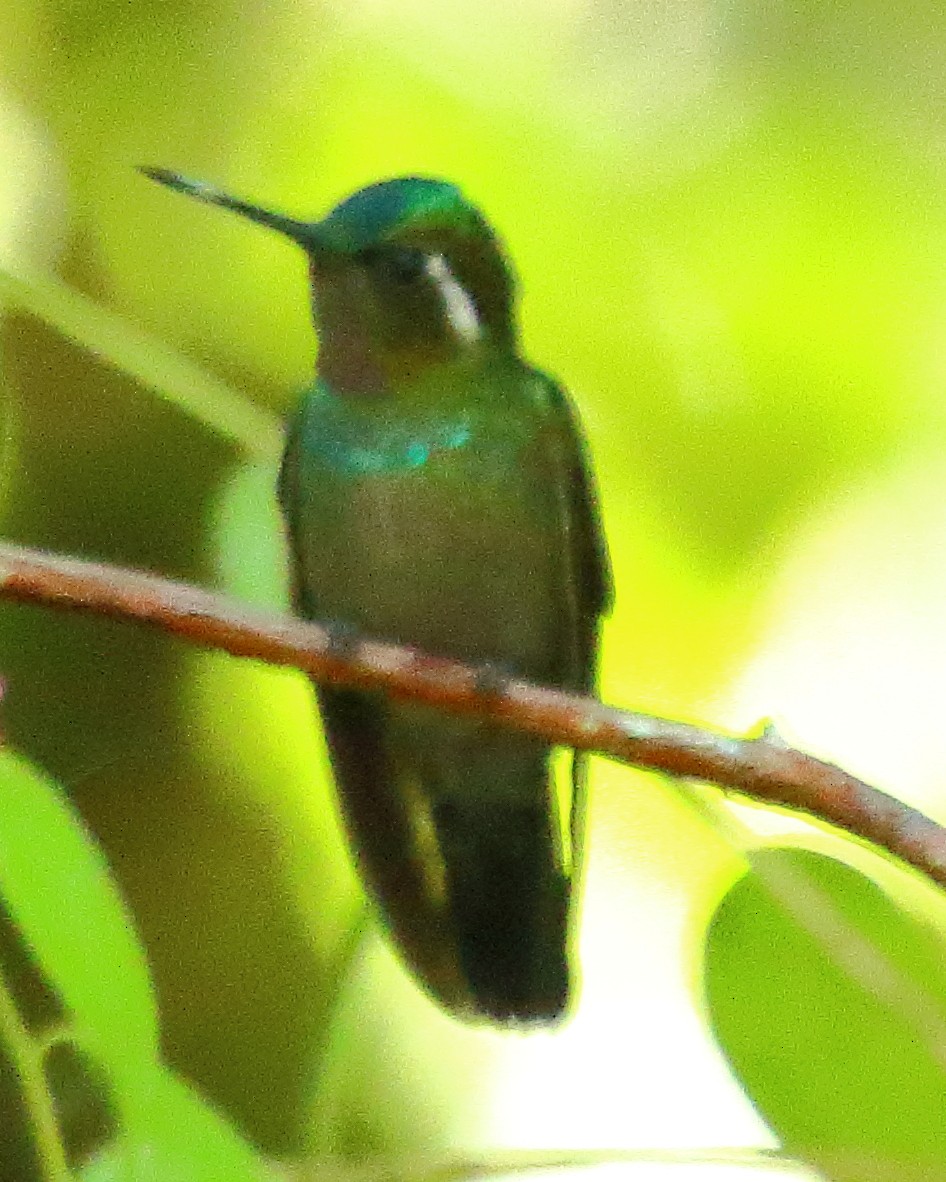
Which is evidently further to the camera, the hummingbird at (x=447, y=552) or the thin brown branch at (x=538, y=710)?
the hummingbird at (x=447, y=552)

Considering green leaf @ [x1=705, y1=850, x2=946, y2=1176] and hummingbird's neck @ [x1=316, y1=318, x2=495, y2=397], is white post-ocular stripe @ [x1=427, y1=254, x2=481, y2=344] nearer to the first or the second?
hummingbird's neck @ [x1=316, y1=318, x2=495, y2=397]

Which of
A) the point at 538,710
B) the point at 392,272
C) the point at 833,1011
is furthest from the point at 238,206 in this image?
→ the point at 833,1011

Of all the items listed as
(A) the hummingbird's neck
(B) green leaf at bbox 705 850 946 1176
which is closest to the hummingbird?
(A) the hummingbird's neck

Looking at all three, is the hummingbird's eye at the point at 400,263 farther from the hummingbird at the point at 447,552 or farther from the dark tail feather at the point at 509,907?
the dark tail feather at the point at 509,907

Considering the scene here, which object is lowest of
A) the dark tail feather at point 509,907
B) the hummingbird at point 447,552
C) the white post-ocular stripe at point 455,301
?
the dark tail feather at point 509,907

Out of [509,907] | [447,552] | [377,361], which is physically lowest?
[509,907]

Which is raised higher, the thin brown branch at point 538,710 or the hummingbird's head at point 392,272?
the hummingbird's head at point 392,272

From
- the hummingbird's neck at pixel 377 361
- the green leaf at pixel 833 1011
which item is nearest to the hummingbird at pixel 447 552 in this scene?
the hummingbird's neck at pixel 377 361

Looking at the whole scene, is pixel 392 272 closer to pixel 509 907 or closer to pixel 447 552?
pixel 447 552
